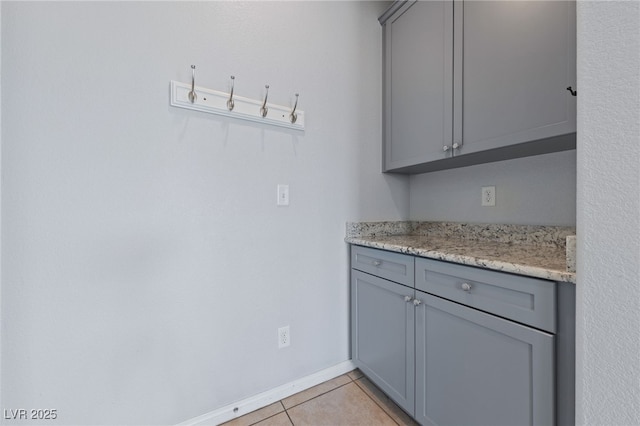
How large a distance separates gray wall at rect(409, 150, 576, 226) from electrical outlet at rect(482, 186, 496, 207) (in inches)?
0.7

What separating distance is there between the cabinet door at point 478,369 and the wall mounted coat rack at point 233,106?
109 centimetres

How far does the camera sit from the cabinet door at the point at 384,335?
1.22 metres

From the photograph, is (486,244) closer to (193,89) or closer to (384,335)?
(384,335)

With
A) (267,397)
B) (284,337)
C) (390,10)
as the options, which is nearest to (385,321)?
(284,337)

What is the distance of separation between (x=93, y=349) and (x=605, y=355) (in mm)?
1504

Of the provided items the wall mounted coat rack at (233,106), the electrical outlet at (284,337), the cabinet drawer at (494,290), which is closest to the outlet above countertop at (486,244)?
the cabinet drawer at (494,290)

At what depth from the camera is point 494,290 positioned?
89 centimetres

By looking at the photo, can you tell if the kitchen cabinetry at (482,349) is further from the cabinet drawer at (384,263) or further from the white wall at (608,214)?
the white wall at (608,214)

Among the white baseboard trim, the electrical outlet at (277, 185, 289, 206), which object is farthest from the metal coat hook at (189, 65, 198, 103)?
the white baseboard trim

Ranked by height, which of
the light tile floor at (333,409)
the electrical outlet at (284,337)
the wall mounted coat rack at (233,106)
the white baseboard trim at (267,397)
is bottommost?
the light tile floor at (333,409)

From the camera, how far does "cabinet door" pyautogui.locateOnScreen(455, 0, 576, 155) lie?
3.18 feet

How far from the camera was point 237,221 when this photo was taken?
1.30 metres

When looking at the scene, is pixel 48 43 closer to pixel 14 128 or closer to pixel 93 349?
pixel 14 128

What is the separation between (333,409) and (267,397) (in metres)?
0.35
